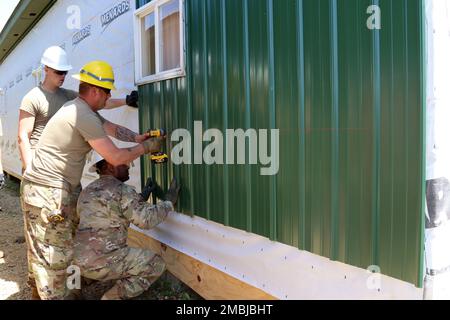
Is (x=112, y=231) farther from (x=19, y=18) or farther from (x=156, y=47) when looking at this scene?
(x=19, y=18)

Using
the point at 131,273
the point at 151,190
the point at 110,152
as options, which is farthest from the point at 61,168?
the point at 131,273

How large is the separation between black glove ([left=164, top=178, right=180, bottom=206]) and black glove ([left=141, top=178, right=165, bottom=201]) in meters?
0.25

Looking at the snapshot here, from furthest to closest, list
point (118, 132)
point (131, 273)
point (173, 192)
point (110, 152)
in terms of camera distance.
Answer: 1. point (118, 132)
2. point (173, 192)
3. point (131, 273)
4. point (110, 152)

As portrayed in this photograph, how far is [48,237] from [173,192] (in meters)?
1.12

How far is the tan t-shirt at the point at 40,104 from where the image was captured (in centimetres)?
365

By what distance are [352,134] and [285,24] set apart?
83cm

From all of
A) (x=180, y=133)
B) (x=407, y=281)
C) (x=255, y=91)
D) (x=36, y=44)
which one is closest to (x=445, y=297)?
(x=407, y=281)

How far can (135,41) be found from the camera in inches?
164

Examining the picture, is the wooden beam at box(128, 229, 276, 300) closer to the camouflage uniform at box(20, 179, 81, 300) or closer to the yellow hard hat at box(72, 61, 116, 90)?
the camouflage uniform at box(20, 179, 81, 300)

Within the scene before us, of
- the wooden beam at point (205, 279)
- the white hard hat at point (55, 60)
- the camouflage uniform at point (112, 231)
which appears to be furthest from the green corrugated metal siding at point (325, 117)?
the white hard hat at point (55, 60)

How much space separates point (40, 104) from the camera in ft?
12.1

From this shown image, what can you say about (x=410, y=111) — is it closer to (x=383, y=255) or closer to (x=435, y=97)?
(x=435, y=97)

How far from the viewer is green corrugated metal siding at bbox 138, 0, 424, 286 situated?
72.6 inches

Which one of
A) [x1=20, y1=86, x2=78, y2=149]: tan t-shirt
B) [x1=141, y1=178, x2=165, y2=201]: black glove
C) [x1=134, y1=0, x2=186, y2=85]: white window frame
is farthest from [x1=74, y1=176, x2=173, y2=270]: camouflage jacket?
[x1=134, y1=0, x2=186, y2=85]: white window frame
